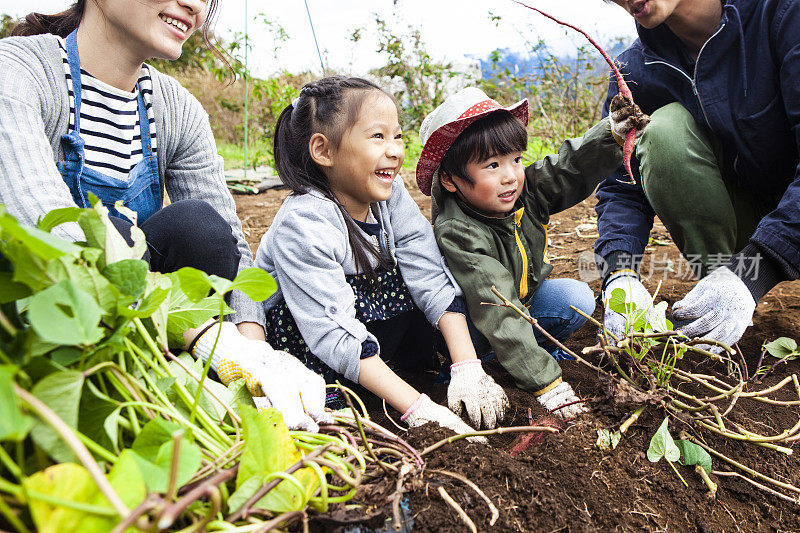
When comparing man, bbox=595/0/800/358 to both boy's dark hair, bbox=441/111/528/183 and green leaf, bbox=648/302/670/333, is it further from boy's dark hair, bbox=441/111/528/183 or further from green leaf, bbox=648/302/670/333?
boy's dark hair, bbox=441/111/528/183

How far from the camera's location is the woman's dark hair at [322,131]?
1.62 m

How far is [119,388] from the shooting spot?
2.70ft

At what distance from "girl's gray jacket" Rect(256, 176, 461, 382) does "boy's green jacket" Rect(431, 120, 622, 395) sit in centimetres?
8

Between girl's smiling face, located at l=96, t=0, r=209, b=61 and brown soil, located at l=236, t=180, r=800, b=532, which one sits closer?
brown soil, located at l=236, t=180, r=800, b=532

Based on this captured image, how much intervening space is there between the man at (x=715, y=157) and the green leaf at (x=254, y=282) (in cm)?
119

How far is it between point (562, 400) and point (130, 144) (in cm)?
138

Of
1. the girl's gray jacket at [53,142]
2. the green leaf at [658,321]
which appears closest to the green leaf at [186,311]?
the girl's gray jacket at [53,142]

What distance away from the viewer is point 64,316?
62 cm

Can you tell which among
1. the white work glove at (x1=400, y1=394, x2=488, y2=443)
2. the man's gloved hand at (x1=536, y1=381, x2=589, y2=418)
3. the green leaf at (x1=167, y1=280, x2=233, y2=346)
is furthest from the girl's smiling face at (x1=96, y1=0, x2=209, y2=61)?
the man's gloved hand at (x1=536, y1=381, x2=589, y2=418)

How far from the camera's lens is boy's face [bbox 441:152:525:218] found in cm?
168

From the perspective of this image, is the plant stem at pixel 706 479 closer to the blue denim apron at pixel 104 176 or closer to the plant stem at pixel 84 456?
the plant stem at pixel 84 456

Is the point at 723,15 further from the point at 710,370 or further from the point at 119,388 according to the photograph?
the point at 119,388

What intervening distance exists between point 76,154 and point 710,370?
1931 mm

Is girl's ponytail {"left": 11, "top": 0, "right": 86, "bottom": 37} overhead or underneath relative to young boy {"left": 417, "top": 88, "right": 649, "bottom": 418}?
overhead
